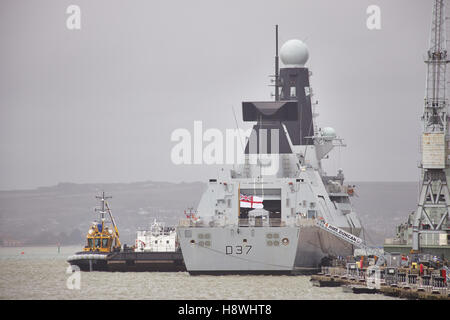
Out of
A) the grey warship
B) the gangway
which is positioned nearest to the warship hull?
the grey warship

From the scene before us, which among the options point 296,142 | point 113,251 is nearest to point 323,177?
point 296,142

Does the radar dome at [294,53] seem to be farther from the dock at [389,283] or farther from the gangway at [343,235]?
the dock at [389,283]

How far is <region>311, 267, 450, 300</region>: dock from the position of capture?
47.4 metres

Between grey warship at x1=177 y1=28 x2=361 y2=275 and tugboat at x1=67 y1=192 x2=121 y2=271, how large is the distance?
12.3 m

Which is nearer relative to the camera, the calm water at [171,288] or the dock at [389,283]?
the dock at [389,283]

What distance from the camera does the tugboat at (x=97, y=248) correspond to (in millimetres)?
74875

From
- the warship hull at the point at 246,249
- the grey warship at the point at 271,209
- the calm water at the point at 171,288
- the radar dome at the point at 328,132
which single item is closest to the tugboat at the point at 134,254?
the calm water at the point at 171,288

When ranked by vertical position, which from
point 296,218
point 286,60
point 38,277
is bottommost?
point 38,277

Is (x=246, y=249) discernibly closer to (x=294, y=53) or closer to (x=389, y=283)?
(x=389, y=283)

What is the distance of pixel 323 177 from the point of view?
77938mm

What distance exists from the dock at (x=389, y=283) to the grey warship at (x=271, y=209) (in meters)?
3.93
